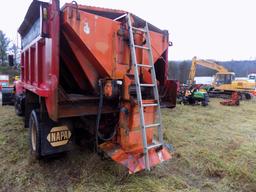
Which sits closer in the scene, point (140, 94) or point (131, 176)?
point (140, 94)

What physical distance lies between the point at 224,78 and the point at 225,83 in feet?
1.42

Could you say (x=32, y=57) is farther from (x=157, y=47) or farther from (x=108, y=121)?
(x=157, y=47)

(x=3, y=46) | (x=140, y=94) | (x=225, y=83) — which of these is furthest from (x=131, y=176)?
(x=3, y=46)

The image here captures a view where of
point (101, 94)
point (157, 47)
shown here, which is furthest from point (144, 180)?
point (157, 47)

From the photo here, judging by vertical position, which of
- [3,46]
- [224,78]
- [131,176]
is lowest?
[131,176]

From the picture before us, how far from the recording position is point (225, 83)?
18.2m

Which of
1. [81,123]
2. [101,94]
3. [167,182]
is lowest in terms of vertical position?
[167,182]

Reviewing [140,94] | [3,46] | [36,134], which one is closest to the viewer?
[140,94]

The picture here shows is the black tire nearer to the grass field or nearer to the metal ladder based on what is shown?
the grass field

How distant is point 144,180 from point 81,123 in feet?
4.14

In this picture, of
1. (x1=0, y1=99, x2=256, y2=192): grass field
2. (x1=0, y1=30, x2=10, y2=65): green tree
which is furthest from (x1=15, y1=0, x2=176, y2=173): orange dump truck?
(x1=0, y1=30, x2=10, y2=65): green tree

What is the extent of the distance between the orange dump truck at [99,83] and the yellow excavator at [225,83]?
15316 mm

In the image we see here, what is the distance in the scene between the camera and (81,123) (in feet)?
11.0

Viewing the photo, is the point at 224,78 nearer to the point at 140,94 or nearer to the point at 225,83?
the point at 225,83
